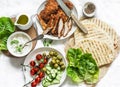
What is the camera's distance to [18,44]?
2547mm

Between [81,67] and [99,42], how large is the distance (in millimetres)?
155

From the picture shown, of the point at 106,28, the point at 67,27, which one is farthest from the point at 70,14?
the point at 106,28

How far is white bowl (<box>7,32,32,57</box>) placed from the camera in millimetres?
2529

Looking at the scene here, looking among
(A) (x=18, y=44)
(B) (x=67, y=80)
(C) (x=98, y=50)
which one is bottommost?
(B) (x=67, y=80)

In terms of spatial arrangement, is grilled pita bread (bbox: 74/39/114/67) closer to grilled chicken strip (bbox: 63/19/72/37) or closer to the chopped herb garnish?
grilled chicken strip (bbox: 63/19/72/37)

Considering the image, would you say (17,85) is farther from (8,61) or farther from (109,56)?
(109,56)

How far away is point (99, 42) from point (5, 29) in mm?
480

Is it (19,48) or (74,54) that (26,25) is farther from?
(74,54)

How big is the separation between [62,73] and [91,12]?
342 mm

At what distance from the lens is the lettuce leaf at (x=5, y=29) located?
2.57 m

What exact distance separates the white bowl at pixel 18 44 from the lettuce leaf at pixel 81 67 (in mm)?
213

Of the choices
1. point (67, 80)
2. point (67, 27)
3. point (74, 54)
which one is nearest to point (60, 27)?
point (67, 27)

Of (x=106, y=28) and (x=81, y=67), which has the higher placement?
(x=106, y=28)

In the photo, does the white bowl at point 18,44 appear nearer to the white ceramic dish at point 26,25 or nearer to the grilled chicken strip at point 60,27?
the white ceramic dish at point 26,25
